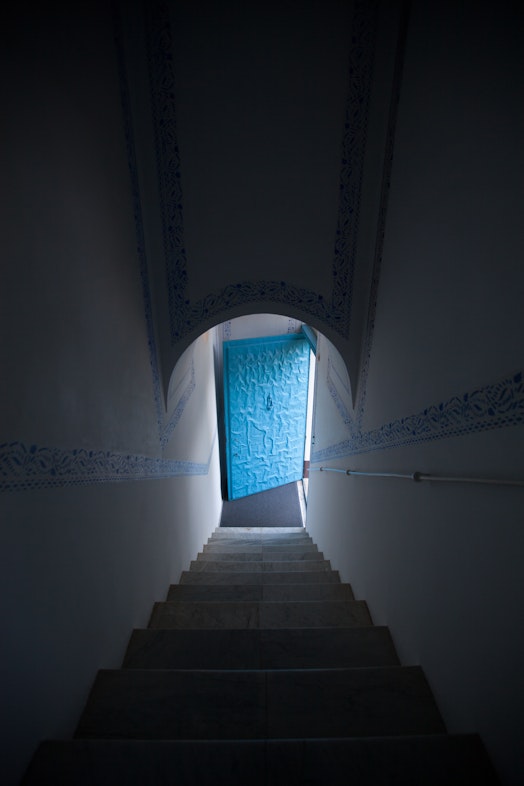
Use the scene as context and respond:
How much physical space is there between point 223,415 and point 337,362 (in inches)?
168

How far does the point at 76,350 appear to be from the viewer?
4.66 feet

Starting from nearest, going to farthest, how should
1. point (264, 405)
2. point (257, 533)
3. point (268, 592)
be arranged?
point (268, 592) → point (257, 533) → point (264, 405)

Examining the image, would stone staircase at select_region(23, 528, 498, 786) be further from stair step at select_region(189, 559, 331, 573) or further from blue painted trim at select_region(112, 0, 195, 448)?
blue painted trim at select_region(112, 0, 195, 448)

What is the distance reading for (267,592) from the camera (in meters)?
2.45

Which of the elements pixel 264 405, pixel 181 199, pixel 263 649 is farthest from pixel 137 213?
pixel 264 405

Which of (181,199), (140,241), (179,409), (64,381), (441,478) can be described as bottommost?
(441,478)

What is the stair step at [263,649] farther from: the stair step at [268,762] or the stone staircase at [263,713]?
the stair step at [268,762]

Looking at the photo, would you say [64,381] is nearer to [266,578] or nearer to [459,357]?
[459,357]

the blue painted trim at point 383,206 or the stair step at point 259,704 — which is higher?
the blue painted trim at point 383,206

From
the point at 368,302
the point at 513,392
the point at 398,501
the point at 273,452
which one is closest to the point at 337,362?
the point at 368,302

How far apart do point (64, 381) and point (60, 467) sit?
0.31 meters

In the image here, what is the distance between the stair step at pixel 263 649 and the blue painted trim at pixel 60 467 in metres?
0.84

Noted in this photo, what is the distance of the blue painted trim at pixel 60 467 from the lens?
1.02 m

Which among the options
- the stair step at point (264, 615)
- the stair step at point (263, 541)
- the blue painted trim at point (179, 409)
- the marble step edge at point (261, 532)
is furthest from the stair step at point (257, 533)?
the stair step at point (264, 615)
